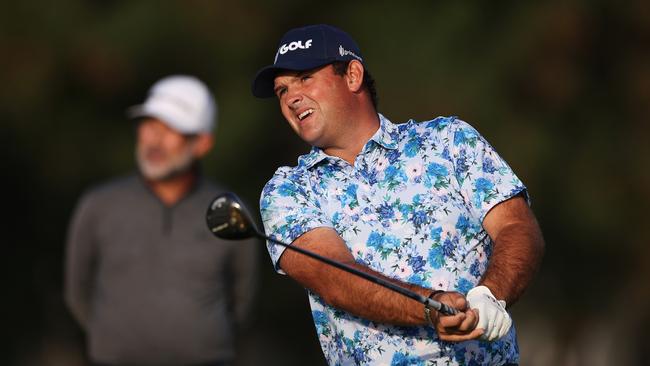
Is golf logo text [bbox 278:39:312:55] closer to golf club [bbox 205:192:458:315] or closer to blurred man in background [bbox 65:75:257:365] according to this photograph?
golf club [bbox 205:192:458:315]

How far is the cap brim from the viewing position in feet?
17.1

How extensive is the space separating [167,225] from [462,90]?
5588 mm

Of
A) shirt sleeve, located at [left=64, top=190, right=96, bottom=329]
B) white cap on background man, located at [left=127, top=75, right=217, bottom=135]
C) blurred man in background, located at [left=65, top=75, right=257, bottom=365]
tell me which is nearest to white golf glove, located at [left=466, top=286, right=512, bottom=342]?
blurred man in background, located at [left=65, top=75, right=257, bottom=365]

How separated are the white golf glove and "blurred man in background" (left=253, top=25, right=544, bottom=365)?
1.8 inches

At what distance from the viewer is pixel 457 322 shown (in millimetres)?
4453

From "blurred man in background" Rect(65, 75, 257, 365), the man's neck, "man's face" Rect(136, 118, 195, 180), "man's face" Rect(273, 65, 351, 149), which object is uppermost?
"man's face" Rect(273, 65, 351, 149)

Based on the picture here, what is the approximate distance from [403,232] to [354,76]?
2.55 ft

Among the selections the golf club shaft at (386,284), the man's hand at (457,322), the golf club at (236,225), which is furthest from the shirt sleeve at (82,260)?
the man's hand at (457,322)

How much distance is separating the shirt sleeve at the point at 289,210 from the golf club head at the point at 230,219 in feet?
0.86

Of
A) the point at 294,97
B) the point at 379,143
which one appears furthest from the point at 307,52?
the point at 379,143

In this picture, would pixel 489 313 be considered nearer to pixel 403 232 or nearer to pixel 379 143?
pixel 403 232

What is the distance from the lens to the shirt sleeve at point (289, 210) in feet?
16.3

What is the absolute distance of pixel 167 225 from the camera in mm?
7734

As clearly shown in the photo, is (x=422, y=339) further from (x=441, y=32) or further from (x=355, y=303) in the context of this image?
(x=441, y=32)
